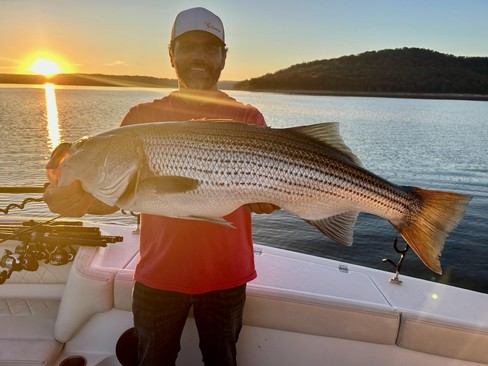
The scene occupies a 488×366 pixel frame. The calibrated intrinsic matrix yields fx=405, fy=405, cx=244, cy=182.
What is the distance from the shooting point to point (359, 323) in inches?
141

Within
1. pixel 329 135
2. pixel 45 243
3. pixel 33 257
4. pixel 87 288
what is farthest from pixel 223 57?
pixel 33 257

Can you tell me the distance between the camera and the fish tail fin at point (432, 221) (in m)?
2.74

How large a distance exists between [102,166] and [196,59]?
1.23 meters

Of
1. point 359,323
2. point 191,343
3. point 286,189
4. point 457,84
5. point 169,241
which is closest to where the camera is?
point 286,189

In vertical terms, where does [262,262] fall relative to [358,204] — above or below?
below

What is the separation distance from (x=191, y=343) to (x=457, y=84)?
148m

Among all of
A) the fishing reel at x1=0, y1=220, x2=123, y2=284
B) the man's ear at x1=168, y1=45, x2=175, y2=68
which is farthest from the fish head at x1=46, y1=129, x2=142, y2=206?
the fishing reel at x1=0, y1=220, x2=123, y2=284

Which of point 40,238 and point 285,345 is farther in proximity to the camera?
point 40,238

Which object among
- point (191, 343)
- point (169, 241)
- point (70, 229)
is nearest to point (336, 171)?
point (169, 241)

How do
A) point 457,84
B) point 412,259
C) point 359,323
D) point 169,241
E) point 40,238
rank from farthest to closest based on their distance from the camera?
point 457,84
point 412,259
point 40,238
point 359,323
point 169,241

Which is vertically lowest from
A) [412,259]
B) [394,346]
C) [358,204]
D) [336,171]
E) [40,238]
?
[412,259]

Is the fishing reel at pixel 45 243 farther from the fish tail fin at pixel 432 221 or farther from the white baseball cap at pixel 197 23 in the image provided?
the fish tail fin at pixel 432 221

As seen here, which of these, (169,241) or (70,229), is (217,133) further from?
(70,229)

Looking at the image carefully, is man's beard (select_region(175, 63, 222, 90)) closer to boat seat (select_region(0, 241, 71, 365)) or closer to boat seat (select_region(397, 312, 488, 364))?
boat seat (select_region(397, 312, 488, 364))
